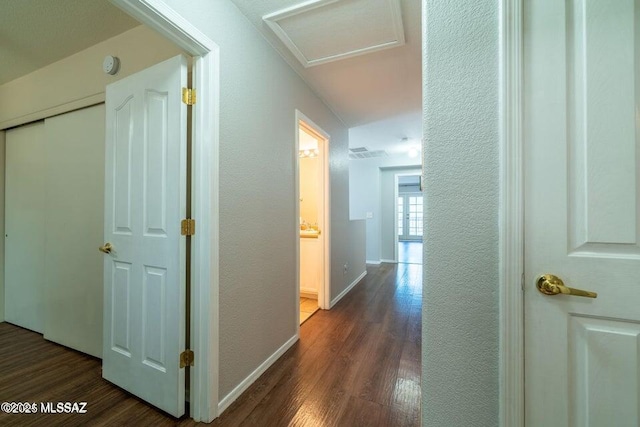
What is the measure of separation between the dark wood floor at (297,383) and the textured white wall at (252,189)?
8.7 inches

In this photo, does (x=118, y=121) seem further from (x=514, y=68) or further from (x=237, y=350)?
(x=514, y=68)

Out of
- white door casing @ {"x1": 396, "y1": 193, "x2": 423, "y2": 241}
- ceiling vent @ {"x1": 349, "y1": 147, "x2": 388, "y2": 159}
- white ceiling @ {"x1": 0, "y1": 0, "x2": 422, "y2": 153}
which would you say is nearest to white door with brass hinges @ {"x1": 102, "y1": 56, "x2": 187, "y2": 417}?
white ceiling @ {"x1": 0, "y1": 0, "x2": 422, "y2": 153}

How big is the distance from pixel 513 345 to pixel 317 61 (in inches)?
90.5

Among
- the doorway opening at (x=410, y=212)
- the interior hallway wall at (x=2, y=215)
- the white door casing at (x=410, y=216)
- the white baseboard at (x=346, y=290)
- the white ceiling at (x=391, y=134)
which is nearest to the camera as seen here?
the interior hallway wall at (x=2, y=215)

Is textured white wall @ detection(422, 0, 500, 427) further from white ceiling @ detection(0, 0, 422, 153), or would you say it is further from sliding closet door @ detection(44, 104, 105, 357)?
sliding closet door @ detection(44, 104, 105, 357)

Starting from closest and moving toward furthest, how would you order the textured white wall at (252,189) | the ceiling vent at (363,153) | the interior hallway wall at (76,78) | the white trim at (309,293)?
the textured white wall at (252,189), the interior hallway wall at (76,78), the white trim at (309,293), the ceiling vent at (363,153)

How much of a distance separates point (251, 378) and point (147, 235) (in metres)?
1.16

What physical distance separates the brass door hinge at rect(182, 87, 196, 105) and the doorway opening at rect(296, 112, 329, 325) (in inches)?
42.4

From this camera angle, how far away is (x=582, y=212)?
795 mm

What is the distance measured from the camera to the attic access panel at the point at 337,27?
1.55m

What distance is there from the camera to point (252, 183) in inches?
67.9

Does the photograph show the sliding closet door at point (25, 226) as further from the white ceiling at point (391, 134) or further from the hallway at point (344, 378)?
the white ceiling at point (391, 134)

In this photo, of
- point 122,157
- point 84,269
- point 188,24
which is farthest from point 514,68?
point 84,269

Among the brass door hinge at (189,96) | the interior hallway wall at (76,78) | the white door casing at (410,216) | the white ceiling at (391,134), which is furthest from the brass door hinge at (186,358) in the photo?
the white door casing at (410,216)
